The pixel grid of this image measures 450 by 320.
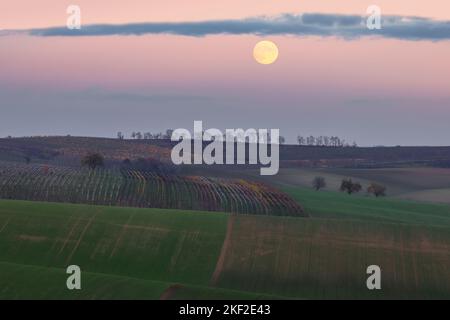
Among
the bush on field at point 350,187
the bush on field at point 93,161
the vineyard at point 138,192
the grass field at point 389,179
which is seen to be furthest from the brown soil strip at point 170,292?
the bush on field at point 350,187

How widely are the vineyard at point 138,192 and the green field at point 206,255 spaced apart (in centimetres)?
1132

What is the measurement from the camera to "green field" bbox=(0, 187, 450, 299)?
3962cm

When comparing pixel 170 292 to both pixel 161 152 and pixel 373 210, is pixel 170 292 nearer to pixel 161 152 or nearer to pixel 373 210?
pixel 373 210

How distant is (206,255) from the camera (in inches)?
1890

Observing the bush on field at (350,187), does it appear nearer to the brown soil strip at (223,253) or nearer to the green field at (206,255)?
the green field at (206,255)

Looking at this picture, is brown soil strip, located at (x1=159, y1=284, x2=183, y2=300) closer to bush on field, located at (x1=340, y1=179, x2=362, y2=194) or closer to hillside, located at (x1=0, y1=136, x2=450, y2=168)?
hillside, located at (x1=0, y1=136, x2=450, y2=168)

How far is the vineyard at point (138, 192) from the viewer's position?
223ft

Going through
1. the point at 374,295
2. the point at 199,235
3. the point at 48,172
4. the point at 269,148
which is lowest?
the point at 374,295

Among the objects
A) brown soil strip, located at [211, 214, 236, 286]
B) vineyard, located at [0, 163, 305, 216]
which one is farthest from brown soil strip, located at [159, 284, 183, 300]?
vineyard, located at [0, 163, 305, 216]

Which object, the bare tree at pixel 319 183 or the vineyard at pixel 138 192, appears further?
the bare tree at pixel 319 183
